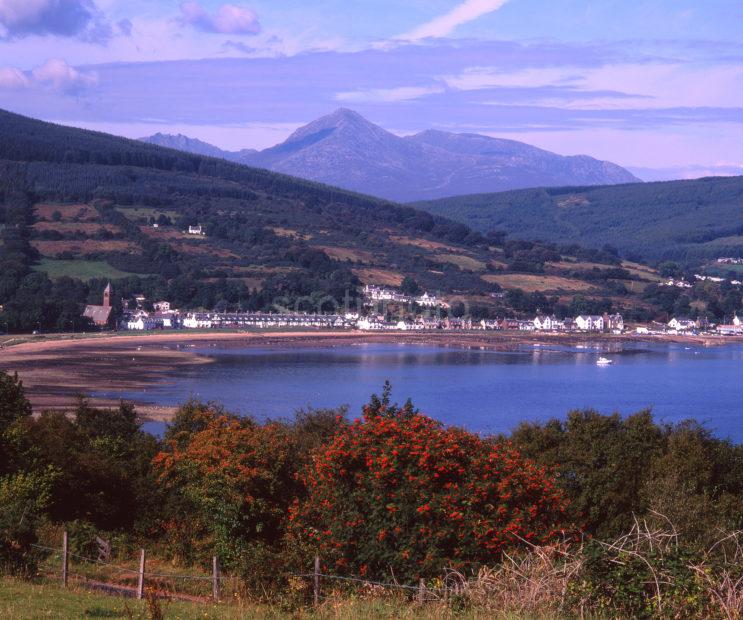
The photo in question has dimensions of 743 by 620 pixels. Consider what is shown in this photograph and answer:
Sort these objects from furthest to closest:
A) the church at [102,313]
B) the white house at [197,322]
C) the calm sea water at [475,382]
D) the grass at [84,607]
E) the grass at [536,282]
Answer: the grass at [536,282] < the white house at [197,322] < the church at [102,313] < the calm sea water at [475,382] < the grass at [84,607]

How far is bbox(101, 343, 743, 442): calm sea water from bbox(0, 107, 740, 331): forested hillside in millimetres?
16511

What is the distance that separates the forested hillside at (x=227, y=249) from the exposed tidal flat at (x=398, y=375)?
1104cm

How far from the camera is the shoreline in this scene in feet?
122

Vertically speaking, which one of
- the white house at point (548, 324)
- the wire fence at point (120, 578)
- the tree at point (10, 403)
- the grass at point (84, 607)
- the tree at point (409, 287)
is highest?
the tree at point (409, 287)

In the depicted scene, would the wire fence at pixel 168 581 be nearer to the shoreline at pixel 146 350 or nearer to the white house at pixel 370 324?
the shoreline at pixel 146 350

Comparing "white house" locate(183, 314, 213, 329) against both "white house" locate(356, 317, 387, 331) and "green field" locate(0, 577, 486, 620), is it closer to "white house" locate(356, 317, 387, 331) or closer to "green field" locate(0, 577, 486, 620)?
"white house" locate(356, 317, 387, 331)

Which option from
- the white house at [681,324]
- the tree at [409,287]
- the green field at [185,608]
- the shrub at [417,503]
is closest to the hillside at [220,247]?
the tree at [409,287]

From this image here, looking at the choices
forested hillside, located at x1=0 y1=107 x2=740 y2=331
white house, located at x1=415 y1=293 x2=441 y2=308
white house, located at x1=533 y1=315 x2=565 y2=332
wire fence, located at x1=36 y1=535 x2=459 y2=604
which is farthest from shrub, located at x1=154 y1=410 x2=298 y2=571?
white house, located at x1=415 y1=293 x2=441 y2=308

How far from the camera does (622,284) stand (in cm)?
10312

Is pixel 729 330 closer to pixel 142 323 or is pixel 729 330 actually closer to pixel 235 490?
pixel 142 323

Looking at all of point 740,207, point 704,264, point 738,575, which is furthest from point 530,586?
point 740,207

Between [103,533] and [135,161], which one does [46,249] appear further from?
[103,533]

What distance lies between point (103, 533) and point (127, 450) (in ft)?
15.2

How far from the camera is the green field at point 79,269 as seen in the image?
7450 centimetres
